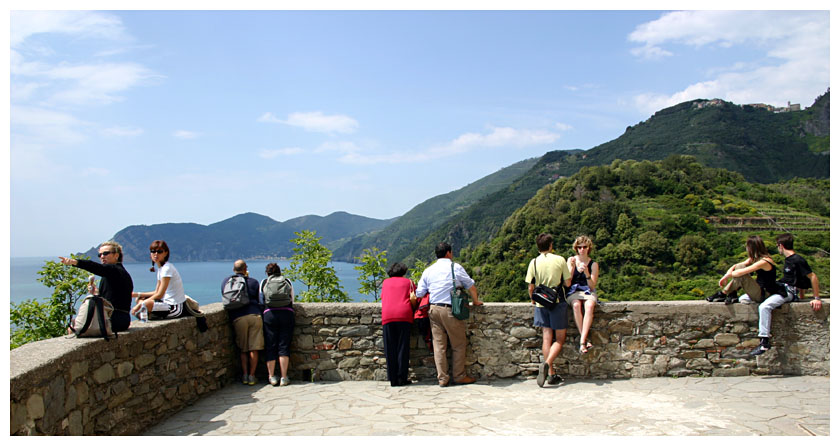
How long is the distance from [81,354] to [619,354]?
4.86 m

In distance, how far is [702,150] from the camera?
2997 inches

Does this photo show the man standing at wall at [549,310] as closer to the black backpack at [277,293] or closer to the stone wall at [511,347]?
the stone wall at [511,347]

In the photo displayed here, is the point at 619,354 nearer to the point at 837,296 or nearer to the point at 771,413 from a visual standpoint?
the point at 771,413

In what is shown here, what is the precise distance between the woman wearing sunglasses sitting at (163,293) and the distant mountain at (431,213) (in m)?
61.0

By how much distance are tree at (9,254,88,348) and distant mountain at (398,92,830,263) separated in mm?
52834

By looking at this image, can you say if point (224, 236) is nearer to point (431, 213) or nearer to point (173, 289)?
point (431, 213)

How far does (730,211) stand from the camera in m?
49.8

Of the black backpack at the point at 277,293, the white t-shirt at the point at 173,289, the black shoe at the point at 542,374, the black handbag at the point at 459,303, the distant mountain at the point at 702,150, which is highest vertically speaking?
the distant mountain at the point at 702,150

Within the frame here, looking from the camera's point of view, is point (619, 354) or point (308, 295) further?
point (308, 295)

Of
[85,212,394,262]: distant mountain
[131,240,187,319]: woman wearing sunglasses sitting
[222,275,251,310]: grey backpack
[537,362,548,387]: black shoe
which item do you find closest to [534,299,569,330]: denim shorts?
[537,362,548,387]: black shoe

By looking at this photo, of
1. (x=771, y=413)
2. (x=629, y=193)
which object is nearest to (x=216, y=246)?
(x=629, y=193)

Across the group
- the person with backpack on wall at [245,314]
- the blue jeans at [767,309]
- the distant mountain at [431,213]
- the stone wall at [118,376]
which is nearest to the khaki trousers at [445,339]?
the person with backpack on wall at [245,314]

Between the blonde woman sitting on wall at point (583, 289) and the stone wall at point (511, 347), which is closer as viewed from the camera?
the stone wall at point (511, 347)

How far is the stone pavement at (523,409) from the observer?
4.44 meters
